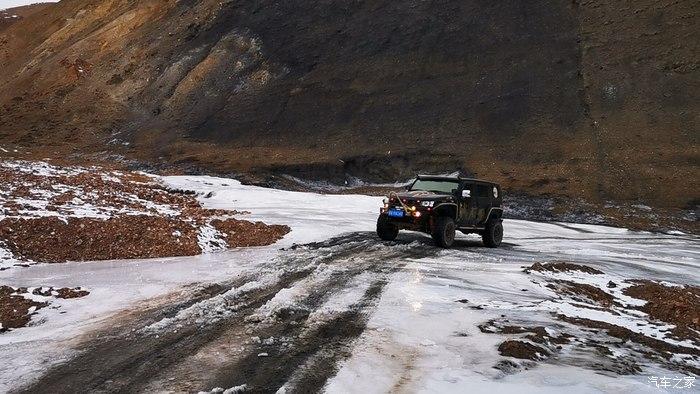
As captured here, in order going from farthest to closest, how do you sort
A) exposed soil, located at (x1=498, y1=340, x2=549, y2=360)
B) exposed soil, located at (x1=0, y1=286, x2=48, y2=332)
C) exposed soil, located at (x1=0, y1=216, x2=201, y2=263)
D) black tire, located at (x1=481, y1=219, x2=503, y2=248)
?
black tire, located at (x1=481, y1=219, x2=503, y2=248), exposed soil, located at (x1=0, y1=216, x2=201, y2=263), exposed soil, located at (x1=0, y1=286, x2=48, y2=332), exposed soil, located at (x1=498, y1=340, x2=549, y2=360)

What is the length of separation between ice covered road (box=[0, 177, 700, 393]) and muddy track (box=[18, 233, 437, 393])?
0.02 metres

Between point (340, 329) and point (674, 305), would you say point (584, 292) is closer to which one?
point (674, 305)

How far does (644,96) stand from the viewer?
41375 mm

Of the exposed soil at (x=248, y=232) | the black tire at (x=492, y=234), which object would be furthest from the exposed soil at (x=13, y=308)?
the black tire at (x=492, y=234)

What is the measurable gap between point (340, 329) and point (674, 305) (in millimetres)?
5773

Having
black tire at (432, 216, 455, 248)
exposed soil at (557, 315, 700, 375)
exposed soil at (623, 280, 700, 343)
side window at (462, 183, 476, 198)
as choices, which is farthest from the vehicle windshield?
exposed soil at (557, 315, 700, 375)

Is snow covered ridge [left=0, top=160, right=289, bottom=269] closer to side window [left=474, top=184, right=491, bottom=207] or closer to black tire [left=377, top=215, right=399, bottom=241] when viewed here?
black tire [left=377, top=215, right=399, bottom=241]

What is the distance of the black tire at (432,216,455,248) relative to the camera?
14203 millimetres

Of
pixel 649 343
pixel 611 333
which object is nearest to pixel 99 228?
pixel 611 333

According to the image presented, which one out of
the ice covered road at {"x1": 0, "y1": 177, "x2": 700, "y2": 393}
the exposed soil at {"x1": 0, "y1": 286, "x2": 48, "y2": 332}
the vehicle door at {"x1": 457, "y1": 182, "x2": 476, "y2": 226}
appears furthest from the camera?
the vehicle door at {"x1": 457, "y1": 182, "x2": 476, "y2": 226}

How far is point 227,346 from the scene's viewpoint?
6.08 meters

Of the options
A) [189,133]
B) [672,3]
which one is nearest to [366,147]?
[189,133]

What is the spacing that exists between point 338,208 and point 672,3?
1655 inches

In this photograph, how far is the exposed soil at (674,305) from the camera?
7789 millimetres
